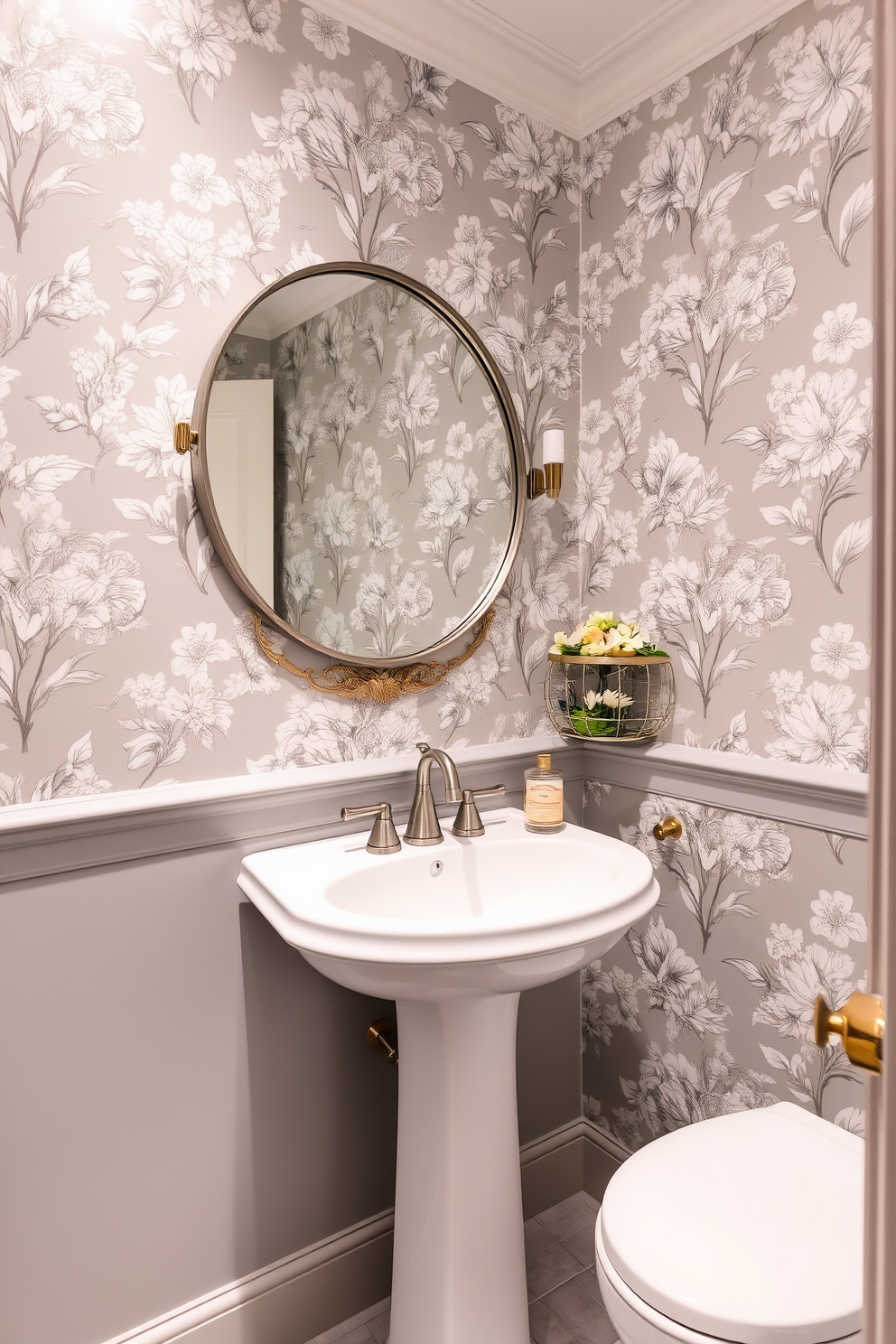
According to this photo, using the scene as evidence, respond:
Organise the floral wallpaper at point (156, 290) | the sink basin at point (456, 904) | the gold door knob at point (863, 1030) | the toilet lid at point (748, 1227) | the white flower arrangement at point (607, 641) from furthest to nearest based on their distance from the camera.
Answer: the white flower arrangement at point (607, 641), the floral wallpaper at point (156, 290), the sink basin at point (456, 904), the toilet lid at point (748, 1227), the gold door knob at point (863, 1030)

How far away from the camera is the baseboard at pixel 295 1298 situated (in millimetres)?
1271

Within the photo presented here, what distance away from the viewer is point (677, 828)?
1.54m

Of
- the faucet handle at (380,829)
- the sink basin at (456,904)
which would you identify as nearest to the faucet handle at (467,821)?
the sink basin at (456,904)

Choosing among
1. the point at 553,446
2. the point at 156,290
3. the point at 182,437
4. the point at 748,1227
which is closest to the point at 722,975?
the point at 748,1227

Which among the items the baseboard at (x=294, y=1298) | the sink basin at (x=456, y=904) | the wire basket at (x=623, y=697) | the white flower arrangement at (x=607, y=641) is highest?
the white flower arrangement at (x=607, y=641)

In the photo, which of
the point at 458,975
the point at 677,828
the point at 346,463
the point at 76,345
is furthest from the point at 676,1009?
the point at 76,345

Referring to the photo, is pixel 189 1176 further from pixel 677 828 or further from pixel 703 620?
pixel 703 620

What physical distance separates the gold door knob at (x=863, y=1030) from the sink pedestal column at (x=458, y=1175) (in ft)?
2.56

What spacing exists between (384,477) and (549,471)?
35 cm

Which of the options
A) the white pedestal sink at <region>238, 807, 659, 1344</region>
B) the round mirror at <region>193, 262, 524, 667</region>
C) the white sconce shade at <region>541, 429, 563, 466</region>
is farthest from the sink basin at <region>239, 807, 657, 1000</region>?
the white sconce shade at <region>541, 429, 563, 466</region>

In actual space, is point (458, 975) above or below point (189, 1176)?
above

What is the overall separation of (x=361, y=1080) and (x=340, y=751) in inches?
24.4

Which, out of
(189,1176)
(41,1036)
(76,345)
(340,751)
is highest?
(76,345)

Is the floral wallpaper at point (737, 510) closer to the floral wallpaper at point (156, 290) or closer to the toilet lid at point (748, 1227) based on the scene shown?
the toilet lid at point (748, 1227)
